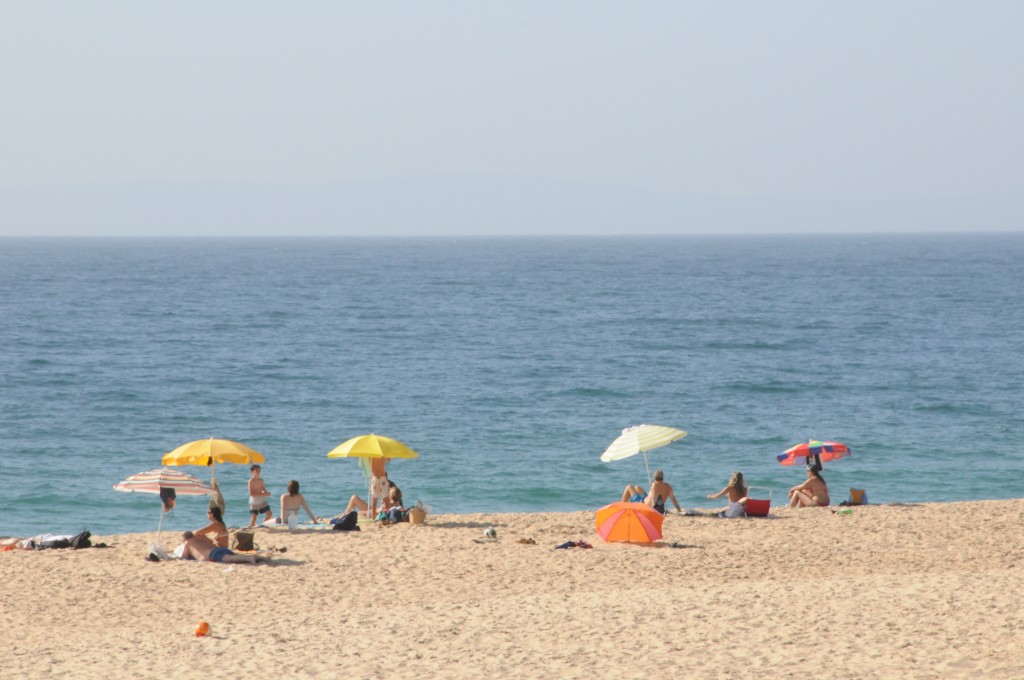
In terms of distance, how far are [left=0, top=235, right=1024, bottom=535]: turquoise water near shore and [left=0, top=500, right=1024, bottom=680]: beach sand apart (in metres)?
7.07

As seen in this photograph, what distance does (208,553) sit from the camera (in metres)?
17.5

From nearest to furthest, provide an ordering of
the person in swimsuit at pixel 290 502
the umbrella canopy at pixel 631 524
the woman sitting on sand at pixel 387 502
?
the umbrella canopy at pixel 631 524
the person in swimsuit at pixel 290 502
the woman sitting on sand at pixel 387 502

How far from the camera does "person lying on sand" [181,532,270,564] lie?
683 inches

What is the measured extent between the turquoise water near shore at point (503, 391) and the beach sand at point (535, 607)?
7.07 meters

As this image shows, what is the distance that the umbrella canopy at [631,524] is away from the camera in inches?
731

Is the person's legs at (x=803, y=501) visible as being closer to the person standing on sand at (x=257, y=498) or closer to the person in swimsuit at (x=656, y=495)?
the person in swimsuit at (x=656, y=495)

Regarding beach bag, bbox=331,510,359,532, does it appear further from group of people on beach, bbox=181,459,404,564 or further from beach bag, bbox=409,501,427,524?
beach bag, bbox=409,501,427,524

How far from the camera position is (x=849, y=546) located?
1862 centimetres

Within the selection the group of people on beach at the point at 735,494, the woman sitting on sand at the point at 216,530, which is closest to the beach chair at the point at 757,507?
the group of people on beach at the point at 735,494

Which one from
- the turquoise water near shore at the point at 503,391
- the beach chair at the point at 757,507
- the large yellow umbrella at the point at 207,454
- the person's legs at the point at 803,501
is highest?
the large yellow umbrella at the point at 207,454

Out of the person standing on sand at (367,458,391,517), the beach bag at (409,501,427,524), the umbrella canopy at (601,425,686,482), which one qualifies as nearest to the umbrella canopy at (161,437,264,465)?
the person standing on sand at (367,458,391,517)

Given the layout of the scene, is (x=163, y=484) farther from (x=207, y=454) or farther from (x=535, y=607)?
Answer: (x=535, y=607)

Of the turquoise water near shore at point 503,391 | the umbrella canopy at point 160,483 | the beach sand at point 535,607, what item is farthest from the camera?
the turquoise water near shore at point 503,391

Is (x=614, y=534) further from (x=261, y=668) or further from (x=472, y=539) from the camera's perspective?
(x=261, y=668)
